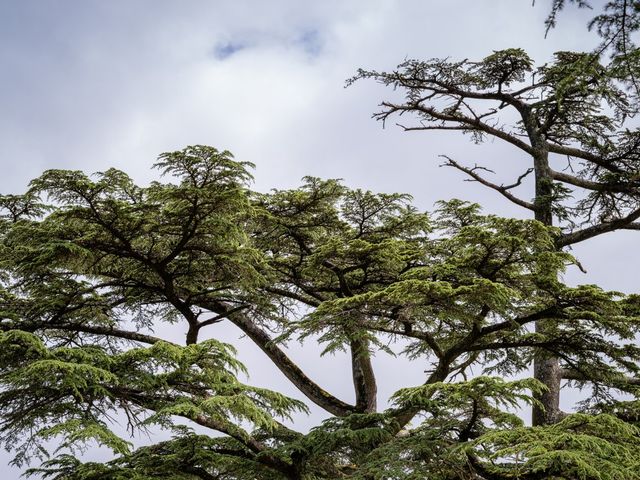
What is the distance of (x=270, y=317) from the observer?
439 inches

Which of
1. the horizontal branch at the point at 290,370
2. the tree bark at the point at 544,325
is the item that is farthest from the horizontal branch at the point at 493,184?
the horizontal branch at the point at 290,370

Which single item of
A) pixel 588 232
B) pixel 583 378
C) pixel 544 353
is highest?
pixel 588 232

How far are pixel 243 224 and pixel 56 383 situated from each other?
14.9ft

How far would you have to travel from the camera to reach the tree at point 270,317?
20.9 feet

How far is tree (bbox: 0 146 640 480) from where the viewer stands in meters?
6.36

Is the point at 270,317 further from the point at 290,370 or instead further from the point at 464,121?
the point at 464,121

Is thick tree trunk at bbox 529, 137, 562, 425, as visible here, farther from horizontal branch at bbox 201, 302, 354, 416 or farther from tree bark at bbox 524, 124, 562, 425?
horizontal branch at bbox 201, 302, 354, 416

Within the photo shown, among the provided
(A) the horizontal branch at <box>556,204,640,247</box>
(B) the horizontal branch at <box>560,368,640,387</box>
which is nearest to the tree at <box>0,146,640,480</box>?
(B) the horizontal branch at <box>560,368,640,387</box>

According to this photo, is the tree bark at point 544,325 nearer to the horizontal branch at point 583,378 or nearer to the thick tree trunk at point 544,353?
the thick tree trunk at point 544,353

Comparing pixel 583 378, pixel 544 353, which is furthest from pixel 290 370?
pixel 583 378

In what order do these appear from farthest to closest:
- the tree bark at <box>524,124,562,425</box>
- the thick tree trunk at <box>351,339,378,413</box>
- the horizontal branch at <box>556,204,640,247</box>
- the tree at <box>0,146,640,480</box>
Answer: the thick tree trunk at <box>351,339,378,413</box> → the horizontal branch at <box>556,204,640,247</box> → the tree bark at <box>524,124,562,425</box> → the tree at <box>0,146,640,480</box>

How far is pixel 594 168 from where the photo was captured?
1259 centimetres

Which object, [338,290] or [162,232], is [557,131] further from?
[162,232]

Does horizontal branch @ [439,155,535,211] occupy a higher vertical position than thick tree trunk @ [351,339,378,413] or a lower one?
higher
